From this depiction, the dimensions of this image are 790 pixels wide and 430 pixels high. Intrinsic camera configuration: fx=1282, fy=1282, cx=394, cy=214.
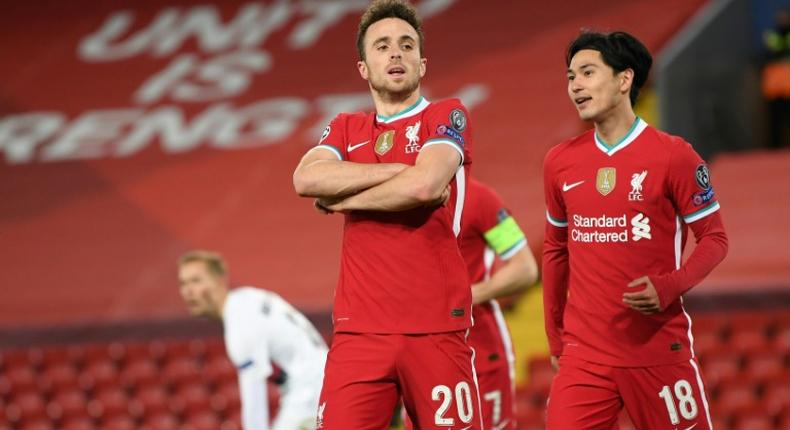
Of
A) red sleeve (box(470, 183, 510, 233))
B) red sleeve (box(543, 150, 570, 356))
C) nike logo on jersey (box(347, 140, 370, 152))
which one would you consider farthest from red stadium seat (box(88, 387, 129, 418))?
nike logo on jersey (box(347, 140, 370, 152))

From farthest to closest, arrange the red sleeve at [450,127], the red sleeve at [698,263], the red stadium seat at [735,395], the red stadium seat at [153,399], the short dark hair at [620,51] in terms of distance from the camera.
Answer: the red stadium seat at [153,399]
the red stadium seat at [735,395]
the short dark hair at [620,51]
the red sleeve at [698,263]
the red sleeve at [450,127]

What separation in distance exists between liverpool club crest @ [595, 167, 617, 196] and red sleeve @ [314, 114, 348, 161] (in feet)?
2.75

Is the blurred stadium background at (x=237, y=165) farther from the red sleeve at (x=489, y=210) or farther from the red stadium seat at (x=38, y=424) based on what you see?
the red sleeve at (x=489, y=210)

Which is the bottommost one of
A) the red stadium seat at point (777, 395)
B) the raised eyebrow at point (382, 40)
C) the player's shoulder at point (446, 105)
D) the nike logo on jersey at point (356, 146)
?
the red stadium seat at point (777, 395)

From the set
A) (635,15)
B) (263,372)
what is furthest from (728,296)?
(263,372)

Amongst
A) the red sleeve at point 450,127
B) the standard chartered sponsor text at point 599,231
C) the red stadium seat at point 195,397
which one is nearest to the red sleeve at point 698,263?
the standard chartered sponsor text at point 599,231

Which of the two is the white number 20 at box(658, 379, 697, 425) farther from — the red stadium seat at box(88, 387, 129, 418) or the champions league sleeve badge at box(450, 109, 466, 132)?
the red stadium seat at box(88, 387, 129, 418)

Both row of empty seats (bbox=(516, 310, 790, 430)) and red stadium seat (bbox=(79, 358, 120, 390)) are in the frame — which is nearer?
row of empty seats (bbox=(516, 310, 790, 430))

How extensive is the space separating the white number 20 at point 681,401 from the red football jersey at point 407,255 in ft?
2.34

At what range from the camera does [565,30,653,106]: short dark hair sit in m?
4.17

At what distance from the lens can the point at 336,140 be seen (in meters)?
4.01

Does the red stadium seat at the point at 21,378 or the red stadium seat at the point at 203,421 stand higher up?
the red stadium seat at the point at 21,378

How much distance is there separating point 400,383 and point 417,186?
597mm

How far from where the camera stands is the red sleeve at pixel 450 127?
3842 millimetres
